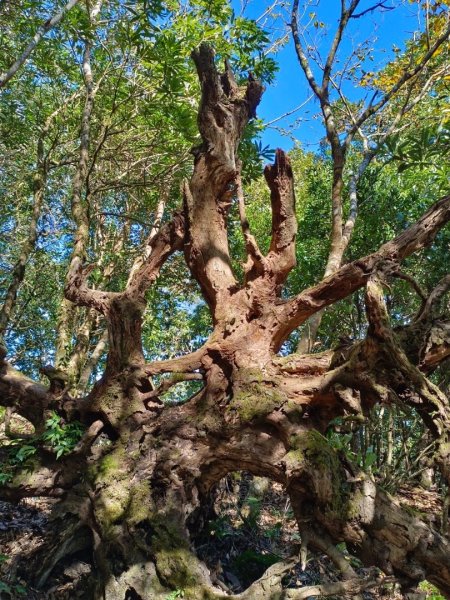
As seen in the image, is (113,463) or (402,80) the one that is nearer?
(113,463)

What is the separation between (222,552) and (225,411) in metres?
1.65

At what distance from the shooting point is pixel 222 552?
4852 mm

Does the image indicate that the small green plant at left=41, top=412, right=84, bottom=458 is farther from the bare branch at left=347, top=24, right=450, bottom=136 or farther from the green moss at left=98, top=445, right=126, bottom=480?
the bare branch at left=347, top=24, right=450, bottom=136

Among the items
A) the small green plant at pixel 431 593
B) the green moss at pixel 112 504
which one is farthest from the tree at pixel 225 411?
the small green plant at pixel 431 593

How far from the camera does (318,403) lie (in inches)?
164

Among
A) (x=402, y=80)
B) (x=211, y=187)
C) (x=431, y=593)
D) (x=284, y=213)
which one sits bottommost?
(x=431, y=593)

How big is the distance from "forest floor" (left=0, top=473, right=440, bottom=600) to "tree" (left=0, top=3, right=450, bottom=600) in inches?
8.2

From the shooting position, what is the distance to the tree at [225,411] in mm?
3600

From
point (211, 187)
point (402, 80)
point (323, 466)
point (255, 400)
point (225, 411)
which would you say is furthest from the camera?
point (402, 80)

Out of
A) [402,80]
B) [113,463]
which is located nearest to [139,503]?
[113,463]

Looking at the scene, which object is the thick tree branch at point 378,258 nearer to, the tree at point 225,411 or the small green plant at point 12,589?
the tree at point 225,411

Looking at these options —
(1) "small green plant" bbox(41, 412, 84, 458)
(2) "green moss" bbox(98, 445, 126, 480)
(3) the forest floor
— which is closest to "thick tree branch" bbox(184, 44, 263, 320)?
(2) "green moss" bbox(98, 445, 126, 480)

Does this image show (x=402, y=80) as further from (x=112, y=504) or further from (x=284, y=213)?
(x=112, y=504)

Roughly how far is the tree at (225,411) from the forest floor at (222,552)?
0.21 m
